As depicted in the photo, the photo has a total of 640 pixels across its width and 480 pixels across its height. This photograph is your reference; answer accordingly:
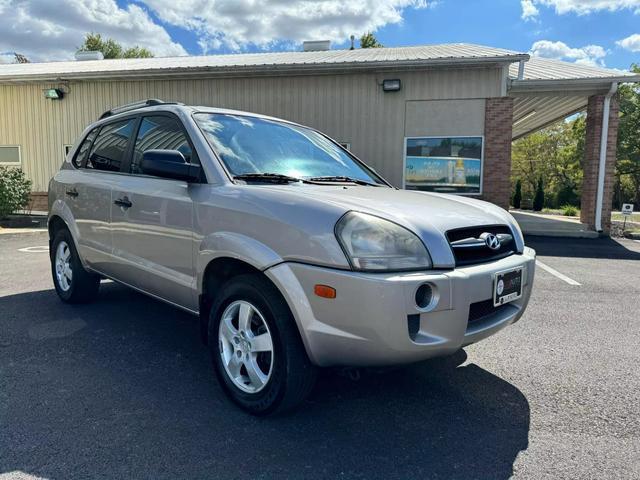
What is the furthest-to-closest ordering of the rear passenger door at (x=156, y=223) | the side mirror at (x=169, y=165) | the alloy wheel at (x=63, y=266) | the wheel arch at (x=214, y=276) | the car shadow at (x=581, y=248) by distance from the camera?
the car shadow at (x=581, y=248) → the alloy wheel at (x=63, y=266) → the rear passenger door at (x=156, y=223) → the side mirror at (x=169, y=165) → the wheel arch at (x=214, y=276)

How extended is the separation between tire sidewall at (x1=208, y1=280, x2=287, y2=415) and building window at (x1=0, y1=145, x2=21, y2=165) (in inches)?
592

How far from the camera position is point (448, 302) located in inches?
93.5

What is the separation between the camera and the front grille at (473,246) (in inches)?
101

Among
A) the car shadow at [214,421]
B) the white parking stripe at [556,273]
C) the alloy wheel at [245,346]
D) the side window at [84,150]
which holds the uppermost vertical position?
the side window at [84,150]

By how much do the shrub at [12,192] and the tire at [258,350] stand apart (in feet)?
38.1

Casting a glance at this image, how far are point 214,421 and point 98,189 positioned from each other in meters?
2.37

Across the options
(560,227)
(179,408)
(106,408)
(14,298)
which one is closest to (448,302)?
(179,408)

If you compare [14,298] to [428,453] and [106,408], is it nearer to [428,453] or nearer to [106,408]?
[106,408]

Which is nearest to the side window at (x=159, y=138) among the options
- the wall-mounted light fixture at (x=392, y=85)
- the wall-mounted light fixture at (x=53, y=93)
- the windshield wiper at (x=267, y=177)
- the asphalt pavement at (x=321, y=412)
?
the windshield wiper at (x=267, y=177)

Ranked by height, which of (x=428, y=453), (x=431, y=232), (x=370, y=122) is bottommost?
(x=428, y=453)

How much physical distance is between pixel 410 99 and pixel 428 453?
36.7 feet

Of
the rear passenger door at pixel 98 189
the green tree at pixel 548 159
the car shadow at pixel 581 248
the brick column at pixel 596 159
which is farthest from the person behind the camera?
the green tree at pixel 548 159

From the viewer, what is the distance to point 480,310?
2.63 metres

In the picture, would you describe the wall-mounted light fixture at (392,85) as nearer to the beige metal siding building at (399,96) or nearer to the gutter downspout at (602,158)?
the beige metal siding building at (399,96)
